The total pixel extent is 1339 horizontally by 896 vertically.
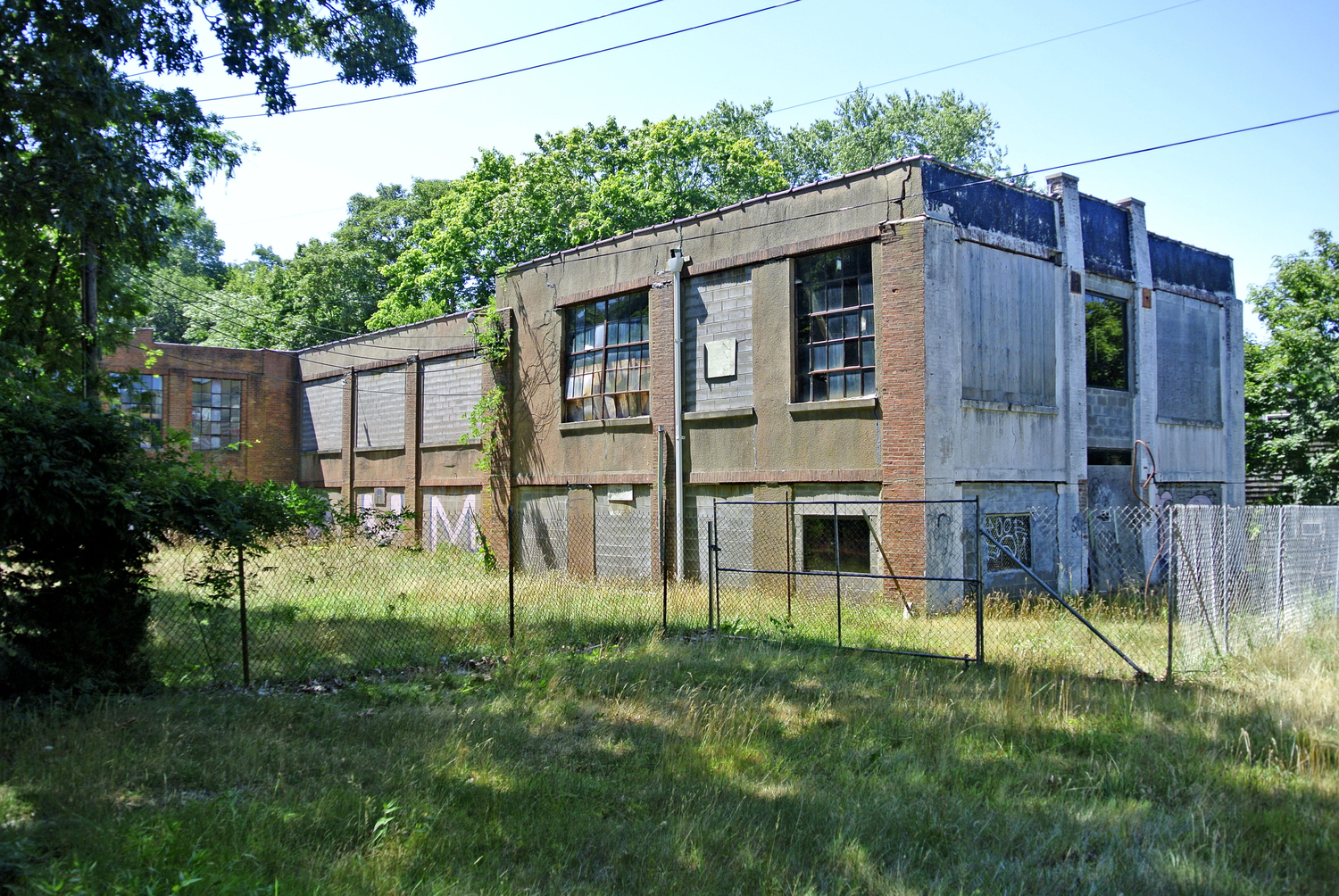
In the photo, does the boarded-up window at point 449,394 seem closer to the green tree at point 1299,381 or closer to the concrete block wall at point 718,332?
the concrete block wall at point 718,332

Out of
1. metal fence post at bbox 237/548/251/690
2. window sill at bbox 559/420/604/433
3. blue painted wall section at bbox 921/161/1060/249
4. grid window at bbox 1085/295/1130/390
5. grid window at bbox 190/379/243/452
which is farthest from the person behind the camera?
grid window at bbox 190/379/243/452

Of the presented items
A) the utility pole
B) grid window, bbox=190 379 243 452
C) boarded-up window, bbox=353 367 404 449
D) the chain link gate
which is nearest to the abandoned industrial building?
the chain link gate

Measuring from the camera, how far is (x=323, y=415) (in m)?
29.8

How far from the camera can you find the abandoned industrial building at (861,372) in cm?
1467

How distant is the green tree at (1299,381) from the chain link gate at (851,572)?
41.5 feet

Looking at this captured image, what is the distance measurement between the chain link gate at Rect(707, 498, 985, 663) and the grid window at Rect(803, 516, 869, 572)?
0.02 metres

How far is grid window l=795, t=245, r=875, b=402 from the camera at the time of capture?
49.8 ft

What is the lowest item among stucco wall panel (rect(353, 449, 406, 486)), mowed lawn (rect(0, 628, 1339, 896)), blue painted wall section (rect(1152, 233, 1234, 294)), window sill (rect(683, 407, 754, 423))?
mowed lawn (rect(0, 628, 1339, 896))

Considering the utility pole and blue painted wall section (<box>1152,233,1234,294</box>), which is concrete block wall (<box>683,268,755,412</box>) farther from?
the utility pole

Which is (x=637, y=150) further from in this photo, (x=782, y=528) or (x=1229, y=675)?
(x=1229, y=675)

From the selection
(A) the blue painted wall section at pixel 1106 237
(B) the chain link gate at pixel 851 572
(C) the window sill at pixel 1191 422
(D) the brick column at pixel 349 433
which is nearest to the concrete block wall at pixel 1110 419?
(C) the window sill at pixel 1191 422

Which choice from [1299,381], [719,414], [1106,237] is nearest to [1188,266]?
[1106,237]

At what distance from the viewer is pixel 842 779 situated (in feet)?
21.8

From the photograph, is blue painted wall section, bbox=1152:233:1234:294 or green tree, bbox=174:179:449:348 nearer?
blue painted wall section, bbox=1152:233:1234:294
